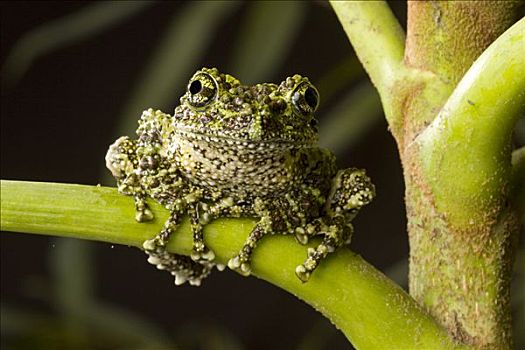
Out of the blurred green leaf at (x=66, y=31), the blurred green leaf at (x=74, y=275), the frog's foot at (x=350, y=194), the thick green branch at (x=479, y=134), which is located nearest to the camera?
the thick green branch at (x=479, y=134)

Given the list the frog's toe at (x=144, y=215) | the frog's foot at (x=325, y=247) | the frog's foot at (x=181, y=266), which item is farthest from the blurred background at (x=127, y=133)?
the frog's toe at (x=144, y=215)

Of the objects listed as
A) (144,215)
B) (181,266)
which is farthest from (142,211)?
(181,266)

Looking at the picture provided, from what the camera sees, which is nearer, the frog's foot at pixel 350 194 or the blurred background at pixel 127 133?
the frog's foot at pixel 350 194

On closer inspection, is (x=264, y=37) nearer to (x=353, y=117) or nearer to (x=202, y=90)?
(x=353, y=117)

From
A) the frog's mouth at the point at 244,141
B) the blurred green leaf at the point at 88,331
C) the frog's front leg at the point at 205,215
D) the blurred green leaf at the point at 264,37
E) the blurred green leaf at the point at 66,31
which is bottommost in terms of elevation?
the frog's front leg at the point at 205,215

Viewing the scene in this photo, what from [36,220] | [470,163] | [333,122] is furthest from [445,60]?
[333,122]

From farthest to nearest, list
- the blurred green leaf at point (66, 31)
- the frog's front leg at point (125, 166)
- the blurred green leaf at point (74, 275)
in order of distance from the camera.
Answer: the blurred green leaf at point (74, 275) < the blurred green leaf at point (66, 31) < the frog's front leg at point (125, 166)

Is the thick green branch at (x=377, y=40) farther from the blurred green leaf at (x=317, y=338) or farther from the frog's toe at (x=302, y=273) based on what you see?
the blurred green leaf at (x=317, y=338)

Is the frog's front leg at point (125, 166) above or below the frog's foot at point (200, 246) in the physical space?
above
